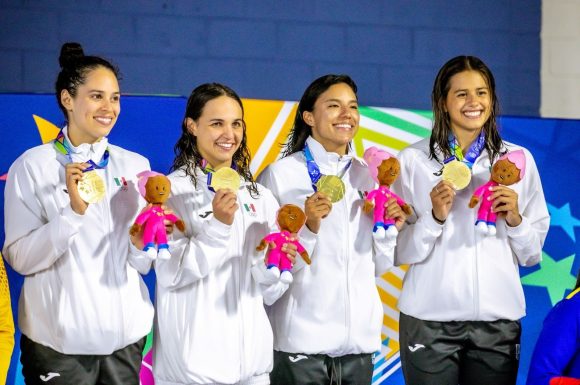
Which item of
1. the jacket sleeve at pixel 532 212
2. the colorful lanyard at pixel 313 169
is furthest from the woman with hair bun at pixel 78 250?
the jacket sleeve at pixel 532 212

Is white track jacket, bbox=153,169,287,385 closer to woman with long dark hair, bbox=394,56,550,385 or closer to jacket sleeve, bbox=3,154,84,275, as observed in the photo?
jacket sleeve, bbox=3,154,84,275

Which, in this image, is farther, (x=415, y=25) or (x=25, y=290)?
(x=415, y=25)

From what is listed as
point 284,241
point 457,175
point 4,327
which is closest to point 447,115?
point 457,175

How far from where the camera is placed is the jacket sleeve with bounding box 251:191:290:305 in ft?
10.7

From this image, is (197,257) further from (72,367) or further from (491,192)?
(491,192)

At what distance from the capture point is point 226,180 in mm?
3227

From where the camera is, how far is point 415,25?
5395 millimetres

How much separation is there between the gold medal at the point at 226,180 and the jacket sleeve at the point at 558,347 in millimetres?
1141

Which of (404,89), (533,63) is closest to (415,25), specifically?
(404,89)

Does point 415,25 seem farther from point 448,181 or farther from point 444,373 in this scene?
point 444,373

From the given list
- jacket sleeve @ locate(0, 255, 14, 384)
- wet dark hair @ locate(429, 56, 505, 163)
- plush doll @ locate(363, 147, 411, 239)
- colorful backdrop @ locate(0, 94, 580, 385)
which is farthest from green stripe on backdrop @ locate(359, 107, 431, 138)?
jacket sleeve @ locate(0, 255, 14, 384)

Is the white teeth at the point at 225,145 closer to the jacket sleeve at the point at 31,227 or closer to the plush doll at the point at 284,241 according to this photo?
the plush doll at the point at 284,241

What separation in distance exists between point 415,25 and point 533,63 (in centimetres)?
74

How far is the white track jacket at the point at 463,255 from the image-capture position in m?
3.56
